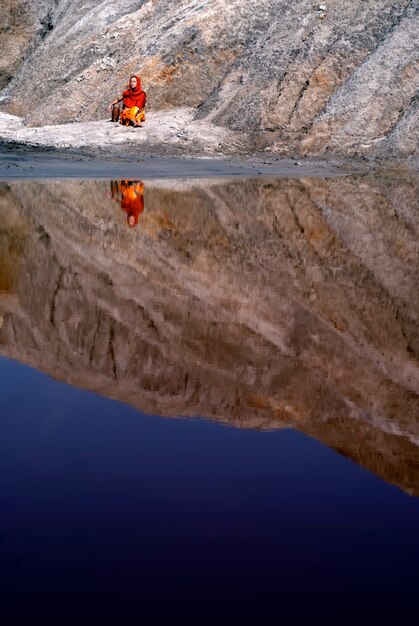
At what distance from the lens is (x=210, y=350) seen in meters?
5.33

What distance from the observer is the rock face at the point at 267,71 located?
77.9ft

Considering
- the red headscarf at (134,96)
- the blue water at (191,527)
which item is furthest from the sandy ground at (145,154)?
the blue water at (191,527)

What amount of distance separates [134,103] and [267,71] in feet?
12.4

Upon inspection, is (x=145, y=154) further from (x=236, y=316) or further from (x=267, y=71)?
(x=236, y=316)

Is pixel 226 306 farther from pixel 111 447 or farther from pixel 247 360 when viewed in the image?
pixel 111 447

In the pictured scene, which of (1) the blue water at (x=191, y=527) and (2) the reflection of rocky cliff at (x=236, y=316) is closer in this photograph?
(1) the blue water at (x=191, y=527)

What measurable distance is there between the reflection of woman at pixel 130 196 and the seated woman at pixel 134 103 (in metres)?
7.56

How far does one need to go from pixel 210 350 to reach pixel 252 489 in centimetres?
211

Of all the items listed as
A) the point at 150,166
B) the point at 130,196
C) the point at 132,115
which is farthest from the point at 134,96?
the point at 130,196

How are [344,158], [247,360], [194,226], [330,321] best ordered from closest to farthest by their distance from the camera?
1. [247,360]
2. [330,321]
3. [194,226]
4. [344,158]

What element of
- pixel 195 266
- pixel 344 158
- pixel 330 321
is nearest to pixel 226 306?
pixel 330 321

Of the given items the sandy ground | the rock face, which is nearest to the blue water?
the sandy ground

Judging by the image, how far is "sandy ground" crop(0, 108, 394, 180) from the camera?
68.6 ft

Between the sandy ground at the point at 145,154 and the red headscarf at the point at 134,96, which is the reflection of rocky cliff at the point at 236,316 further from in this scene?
the red headscarf at the point at 134,96
